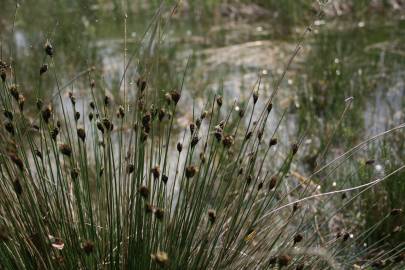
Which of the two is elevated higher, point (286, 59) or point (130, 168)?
point (130, 168)

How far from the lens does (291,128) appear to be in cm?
338

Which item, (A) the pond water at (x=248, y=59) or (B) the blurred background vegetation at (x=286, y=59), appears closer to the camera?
(B) the blurred background vegetation at (x=286, y=59)

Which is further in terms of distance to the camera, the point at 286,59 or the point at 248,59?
the point at 248,59

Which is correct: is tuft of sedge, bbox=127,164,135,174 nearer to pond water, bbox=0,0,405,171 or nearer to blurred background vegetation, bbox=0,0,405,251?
blurred background vegetation, bbox=0,0,405,251

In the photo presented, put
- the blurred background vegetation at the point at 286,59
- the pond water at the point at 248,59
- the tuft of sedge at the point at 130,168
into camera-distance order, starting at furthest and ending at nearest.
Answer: the pond water at the point at 248,59, the blurred background vegetation at the point at 286,59, the tuft of sedge at the point at 130,168

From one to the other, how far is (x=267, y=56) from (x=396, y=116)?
5.56ft

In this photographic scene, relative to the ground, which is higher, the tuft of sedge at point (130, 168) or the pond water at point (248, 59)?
the tuft of sedge at point (130, 168)

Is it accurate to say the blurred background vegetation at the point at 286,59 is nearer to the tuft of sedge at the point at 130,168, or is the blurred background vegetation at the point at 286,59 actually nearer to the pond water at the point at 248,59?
the pond water at the point at 248,59

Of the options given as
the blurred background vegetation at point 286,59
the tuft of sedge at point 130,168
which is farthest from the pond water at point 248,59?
the tuft of sedge at point 130,168

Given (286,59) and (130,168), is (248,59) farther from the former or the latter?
(130,168)

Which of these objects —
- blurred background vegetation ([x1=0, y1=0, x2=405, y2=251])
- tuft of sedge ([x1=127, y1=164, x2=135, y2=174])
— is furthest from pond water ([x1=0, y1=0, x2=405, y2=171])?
tuft of sedge ([x1=127, y1=164, x2=135, y2=174])

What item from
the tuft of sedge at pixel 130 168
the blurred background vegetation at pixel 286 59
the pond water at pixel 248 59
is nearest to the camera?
the tuft of sedge at pixel 130 168

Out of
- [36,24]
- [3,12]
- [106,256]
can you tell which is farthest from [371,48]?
[106,256]

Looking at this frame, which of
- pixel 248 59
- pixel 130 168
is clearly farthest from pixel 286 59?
pixel 130 168
